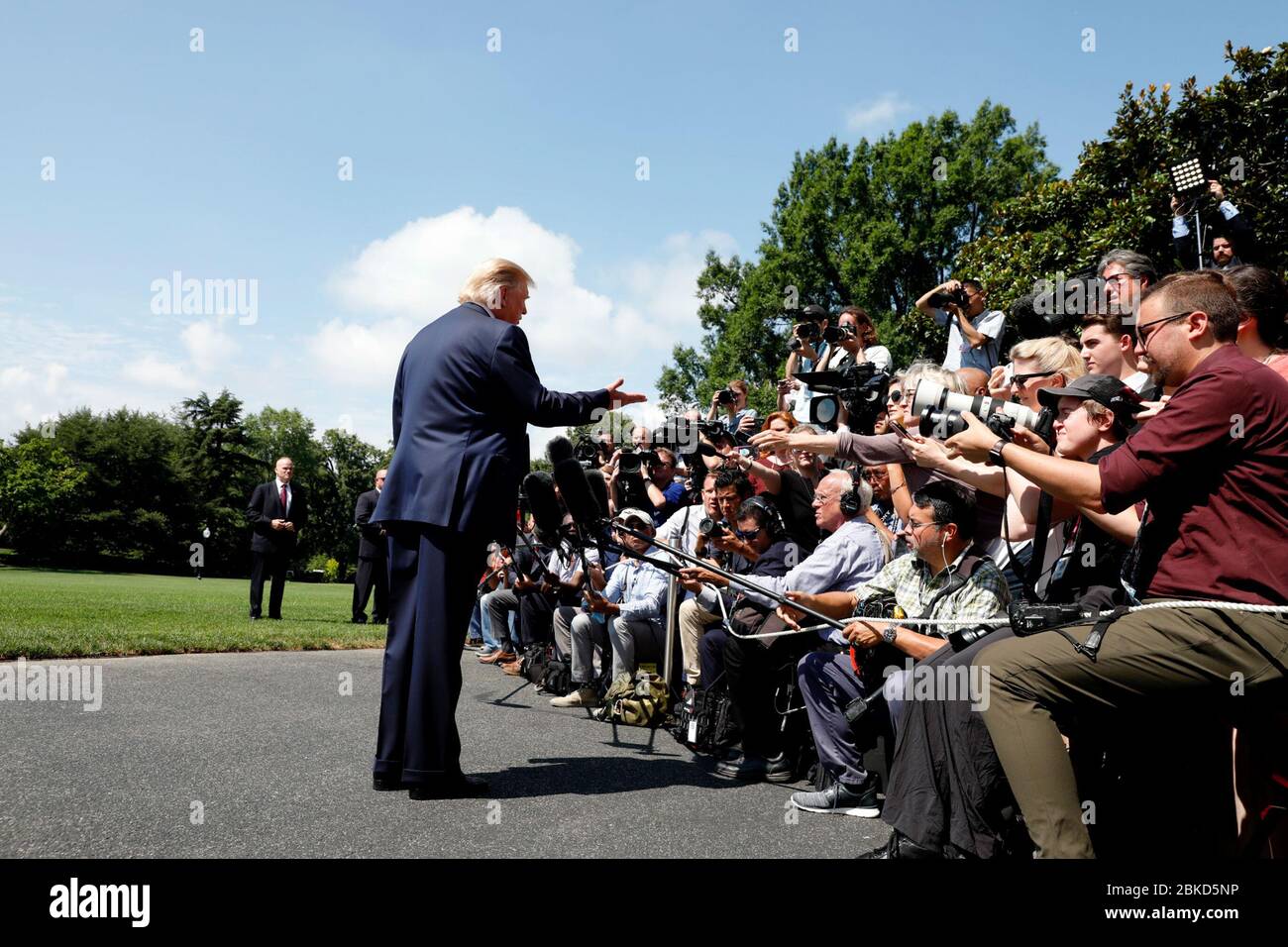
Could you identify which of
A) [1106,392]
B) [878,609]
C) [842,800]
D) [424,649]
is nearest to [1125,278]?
[1106,392]

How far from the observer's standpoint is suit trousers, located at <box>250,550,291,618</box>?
13.5m

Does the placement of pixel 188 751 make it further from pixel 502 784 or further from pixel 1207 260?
pixel 1207 260

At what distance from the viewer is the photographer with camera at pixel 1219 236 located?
613 cm

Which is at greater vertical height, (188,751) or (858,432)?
(858,432)

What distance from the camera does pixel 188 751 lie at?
15.5 ft

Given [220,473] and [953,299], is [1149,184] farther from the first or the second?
[220,473]

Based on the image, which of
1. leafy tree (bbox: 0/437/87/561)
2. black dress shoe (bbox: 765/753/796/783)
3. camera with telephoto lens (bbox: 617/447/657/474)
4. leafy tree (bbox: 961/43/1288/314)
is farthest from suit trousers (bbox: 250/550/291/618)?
leafy tree (bbox: 0/437/87/561)

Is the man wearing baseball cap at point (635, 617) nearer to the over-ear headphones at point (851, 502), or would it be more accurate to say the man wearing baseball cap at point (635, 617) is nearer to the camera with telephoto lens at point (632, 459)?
the camera with telephoto lens at point (632, 459)

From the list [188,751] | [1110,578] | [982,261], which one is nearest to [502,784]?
[188,751]

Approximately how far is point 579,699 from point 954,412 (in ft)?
16.3

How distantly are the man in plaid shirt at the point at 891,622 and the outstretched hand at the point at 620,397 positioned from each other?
1.44m

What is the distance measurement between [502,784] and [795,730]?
6.28ft

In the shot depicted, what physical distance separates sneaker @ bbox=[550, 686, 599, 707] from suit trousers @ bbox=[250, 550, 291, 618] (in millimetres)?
7843
